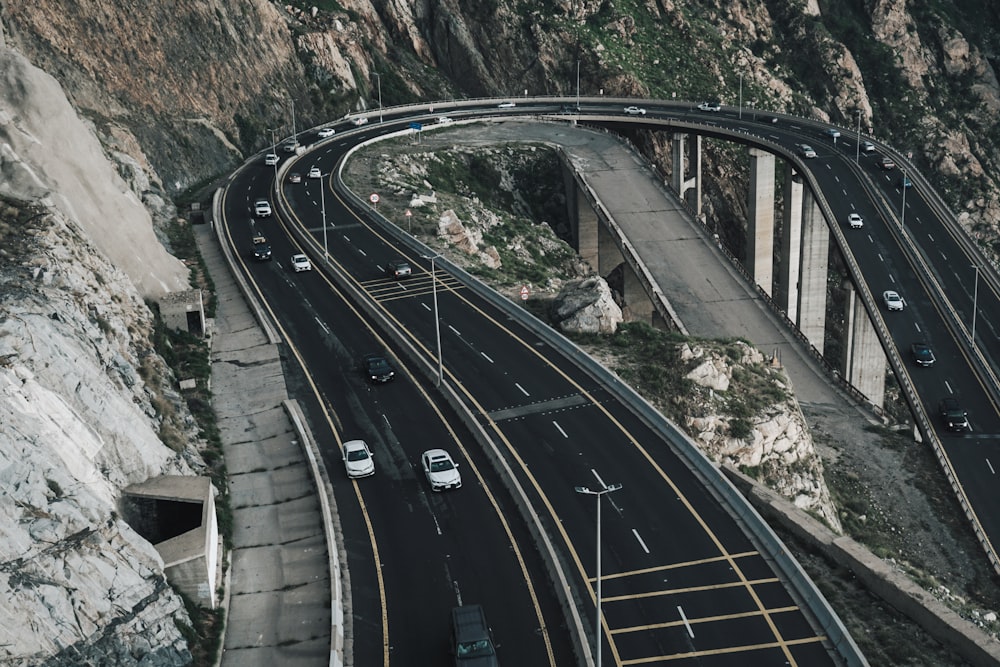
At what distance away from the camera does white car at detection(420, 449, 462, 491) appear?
48.8 metres

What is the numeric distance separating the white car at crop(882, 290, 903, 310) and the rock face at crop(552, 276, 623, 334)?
27.4 meters

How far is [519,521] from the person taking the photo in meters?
46.4

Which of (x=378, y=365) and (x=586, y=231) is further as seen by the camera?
(x=586, y=231)

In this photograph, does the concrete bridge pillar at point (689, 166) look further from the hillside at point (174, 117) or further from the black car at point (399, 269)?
the black car at point (399, 269)

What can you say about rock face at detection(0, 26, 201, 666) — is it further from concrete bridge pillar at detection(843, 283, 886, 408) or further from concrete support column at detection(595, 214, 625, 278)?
concrete bridge pillar at detection(843, 283, 886, 408)

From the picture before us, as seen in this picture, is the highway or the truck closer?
the highway

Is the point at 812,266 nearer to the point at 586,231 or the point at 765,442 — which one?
the point at 586,231

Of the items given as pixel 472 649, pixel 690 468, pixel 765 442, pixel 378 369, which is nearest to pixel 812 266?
pixel 765 442

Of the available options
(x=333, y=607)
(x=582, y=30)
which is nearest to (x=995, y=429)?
(x=333, y=607)

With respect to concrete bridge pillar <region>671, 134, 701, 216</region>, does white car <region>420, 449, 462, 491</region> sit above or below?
below

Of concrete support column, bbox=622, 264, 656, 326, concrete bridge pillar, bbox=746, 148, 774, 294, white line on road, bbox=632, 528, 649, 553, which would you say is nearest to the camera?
white line on road, bbox=632, 528, 649, 553

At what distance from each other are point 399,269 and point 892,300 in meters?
39.3

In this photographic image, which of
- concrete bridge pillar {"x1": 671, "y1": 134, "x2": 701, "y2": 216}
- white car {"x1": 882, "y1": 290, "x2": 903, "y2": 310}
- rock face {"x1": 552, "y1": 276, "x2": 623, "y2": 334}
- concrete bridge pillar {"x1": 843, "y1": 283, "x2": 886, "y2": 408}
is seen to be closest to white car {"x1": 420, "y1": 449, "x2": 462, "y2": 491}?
rock face {"x1": 552, "y1": 276, "x2": 623, "y2": 334}

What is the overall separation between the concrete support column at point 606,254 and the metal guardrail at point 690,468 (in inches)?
1425
